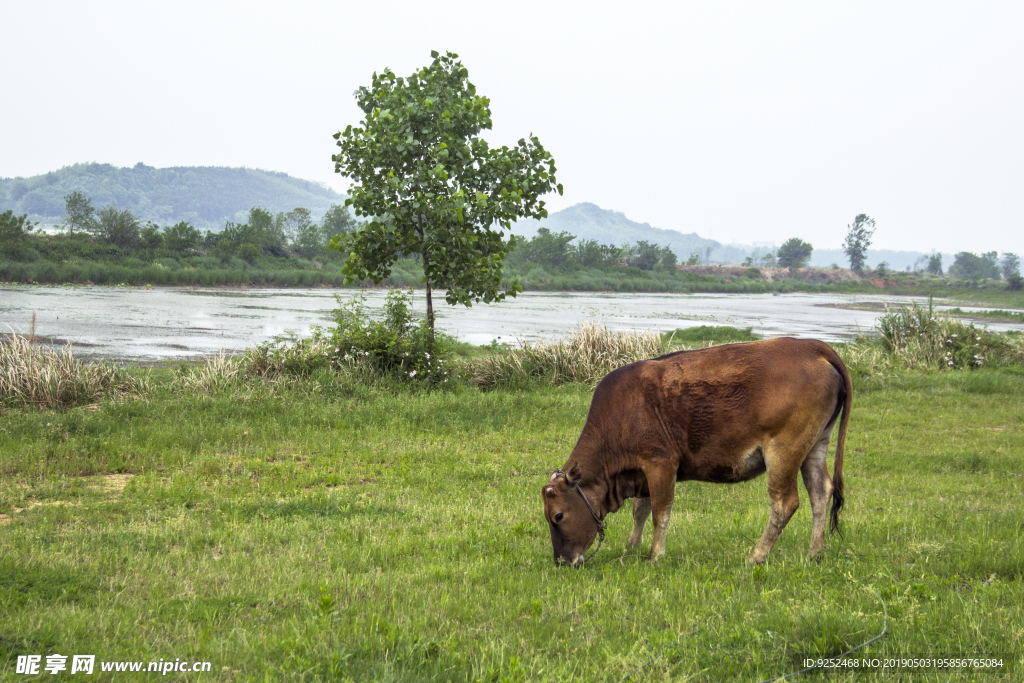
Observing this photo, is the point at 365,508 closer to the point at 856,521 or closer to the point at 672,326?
the point at 856,521

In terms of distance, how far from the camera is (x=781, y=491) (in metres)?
5.57

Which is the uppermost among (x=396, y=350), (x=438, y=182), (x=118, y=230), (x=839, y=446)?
(x=118, y=230)

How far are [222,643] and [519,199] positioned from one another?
471 inches

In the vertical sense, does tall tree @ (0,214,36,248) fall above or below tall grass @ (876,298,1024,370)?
above

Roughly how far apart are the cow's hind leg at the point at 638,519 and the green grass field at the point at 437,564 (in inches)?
8.8

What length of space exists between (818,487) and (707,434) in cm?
116

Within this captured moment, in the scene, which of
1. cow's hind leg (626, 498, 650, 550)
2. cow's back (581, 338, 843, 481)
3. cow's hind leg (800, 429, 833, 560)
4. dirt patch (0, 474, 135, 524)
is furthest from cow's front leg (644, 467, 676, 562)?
dirt patch (0, 474, 135, 524)

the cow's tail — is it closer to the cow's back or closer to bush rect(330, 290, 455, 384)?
the cow's back

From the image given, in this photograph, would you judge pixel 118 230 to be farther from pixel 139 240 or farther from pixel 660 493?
pixel 660 493

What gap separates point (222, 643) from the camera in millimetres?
4031

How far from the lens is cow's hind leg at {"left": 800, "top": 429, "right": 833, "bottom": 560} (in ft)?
19.4

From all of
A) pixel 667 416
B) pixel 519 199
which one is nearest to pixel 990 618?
pixel 667 416

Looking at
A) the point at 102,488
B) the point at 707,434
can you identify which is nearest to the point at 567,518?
the point at 707,434

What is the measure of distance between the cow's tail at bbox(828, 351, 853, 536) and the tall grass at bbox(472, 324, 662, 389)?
9.78 meters
